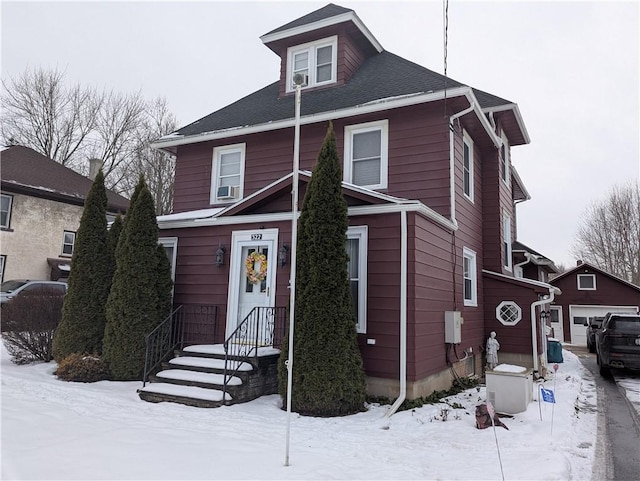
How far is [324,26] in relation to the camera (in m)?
11.5

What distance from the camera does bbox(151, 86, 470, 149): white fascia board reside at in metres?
8.80

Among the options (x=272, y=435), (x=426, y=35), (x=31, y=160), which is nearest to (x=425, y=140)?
(x=426, y=35)

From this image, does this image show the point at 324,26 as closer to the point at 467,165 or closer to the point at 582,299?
the point at 467,165

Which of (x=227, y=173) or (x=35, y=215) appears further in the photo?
(x=35, y=215)

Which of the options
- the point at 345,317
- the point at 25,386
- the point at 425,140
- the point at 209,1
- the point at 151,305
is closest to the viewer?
the point at 345,317

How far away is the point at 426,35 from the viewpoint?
29.0ft

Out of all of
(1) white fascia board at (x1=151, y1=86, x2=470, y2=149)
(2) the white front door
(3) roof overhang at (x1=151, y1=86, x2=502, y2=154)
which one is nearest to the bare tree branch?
(3) roof overhang at (x1=151, y1=86, x2=502, y2=154)

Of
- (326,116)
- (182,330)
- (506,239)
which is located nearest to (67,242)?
(182,330)

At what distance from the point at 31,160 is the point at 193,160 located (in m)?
13.4

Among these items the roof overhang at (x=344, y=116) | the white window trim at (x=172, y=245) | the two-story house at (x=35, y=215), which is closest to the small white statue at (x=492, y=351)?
the roof overhang at (x=344, y=116)

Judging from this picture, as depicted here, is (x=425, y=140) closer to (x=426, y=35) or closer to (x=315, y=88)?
(x=426, y=35)

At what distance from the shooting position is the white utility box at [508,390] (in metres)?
6.67

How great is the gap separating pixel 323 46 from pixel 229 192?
184 inches

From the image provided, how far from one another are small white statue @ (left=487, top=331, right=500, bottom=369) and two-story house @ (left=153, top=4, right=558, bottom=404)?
232 millimetres
